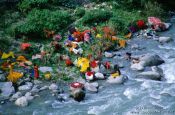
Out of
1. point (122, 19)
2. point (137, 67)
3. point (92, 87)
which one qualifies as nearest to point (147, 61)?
point (137, 67)

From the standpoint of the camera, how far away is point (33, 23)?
11844mm

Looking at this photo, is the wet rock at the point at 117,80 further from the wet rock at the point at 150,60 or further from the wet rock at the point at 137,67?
the wet rock at the point at 150,60

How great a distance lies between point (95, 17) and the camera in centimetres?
1252

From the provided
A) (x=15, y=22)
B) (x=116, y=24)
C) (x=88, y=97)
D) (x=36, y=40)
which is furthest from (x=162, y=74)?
(x=15, y=22)

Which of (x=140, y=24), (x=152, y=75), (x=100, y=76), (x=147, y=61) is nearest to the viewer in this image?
(x=152, y=75)

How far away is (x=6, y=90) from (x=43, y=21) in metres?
3.67

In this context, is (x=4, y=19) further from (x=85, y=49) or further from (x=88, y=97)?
(x=88, y=97)

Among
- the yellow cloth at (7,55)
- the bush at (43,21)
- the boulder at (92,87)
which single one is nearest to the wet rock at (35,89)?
the boulder at (92,87)

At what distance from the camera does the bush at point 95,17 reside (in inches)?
492

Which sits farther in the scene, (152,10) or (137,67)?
(152,10)

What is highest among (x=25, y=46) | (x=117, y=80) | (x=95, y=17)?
(x=95, y=17)

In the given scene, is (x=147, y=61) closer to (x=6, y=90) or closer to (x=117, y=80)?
(x=117, y=80)

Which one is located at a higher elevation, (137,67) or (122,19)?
(122,19)

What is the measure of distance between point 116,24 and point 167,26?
1.77 meters
